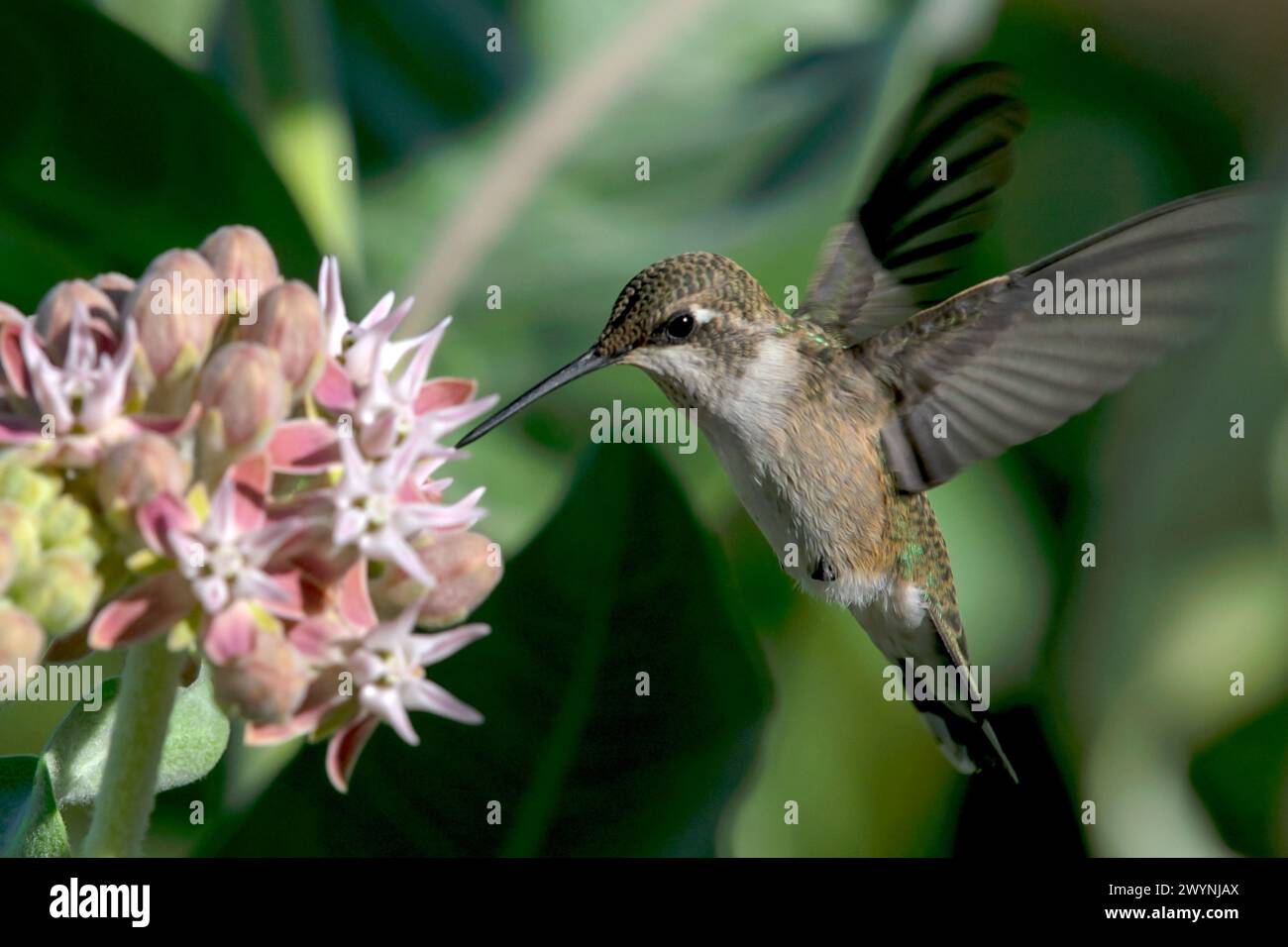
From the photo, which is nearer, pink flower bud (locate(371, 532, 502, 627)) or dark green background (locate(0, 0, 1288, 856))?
pink flower bud (locate(371, 532, 502, 627))

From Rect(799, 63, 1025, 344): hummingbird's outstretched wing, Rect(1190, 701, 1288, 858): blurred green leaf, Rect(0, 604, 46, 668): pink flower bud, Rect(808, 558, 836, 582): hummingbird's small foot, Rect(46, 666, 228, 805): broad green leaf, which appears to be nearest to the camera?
Rect(0, 604, 46, 668): pink flower bud

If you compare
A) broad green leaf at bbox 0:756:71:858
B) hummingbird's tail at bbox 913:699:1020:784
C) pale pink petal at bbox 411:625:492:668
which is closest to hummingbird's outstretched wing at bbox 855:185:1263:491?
hummingbird's tail at bbox 913:699:1020:784

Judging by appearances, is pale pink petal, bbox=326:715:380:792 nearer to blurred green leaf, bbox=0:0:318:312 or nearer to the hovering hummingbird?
the hovering hummingbird

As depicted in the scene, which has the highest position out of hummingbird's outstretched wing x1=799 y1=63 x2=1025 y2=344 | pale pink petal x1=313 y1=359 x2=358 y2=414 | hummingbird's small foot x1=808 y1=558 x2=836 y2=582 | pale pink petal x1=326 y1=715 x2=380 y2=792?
hummingbird's outstretched wing x1=799 y1=63 x2=1025 y2=344

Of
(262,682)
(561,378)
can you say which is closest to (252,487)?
(262,682)

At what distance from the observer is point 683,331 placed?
1.53 meters

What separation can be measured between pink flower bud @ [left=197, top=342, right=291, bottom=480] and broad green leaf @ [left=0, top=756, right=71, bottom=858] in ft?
1.09

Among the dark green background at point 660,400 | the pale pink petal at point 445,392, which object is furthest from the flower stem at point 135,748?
the dark green background at point 660,400

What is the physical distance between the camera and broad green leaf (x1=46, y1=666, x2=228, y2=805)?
122 cm

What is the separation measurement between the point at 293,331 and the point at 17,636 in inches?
10.3

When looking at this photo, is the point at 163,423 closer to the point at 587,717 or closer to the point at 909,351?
the point at 587,717

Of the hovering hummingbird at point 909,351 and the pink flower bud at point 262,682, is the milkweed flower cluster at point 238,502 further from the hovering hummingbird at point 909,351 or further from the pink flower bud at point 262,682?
the hovering hummingbird at point 909,351

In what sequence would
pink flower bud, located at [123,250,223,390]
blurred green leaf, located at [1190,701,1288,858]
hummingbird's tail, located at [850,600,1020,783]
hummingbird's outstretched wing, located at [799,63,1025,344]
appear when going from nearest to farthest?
pink flower bud, located at [123,250,223,390] → hummingbird's outstretched wing, located at [799,63,1025,344] → hummingbird's tail, located at [850,600,1020,783] → blurred green leaf, located at [1190,701,1288,858]
